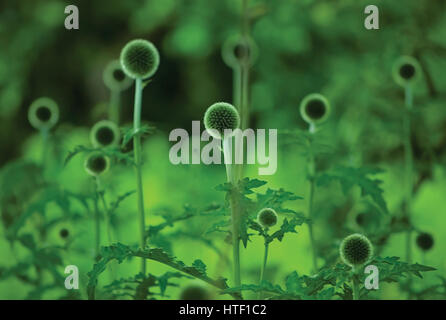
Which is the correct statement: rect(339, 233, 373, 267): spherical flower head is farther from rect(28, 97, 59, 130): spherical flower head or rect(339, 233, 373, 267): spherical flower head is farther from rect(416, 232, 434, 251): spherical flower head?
rect(28, 97, 59, 130): spherical flower head

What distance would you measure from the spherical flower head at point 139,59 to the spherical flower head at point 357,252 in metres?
0.56

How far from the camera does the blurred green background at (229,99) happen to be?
5.79 ft

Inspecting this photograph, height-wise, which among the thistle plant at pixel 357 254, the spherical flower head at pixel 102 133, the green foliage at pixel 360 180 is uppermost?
the spherical flower head at pixel 102 133

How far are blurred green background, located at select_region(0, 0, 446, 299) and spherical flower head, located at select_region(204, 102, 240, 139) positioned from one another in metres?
0.30

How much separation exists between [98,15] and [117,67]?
292cm

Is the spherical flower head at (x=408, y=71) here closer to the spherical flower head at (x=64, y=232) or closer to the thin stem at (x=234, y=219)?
the thin stem at (x=234, y=219)

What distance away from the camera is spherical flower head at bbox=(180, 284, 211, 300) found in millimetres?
1059

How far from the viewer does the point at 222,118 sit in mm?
1021

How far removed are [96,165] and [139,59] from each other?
0.89ft

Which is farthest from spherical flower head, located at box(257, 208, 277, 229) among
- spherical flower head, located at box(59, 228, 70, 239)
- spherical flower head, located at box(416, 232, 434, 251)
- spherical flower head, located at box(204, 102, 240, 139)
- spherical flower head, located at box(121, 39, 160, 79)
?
spherical flower head, located at box(59, 228, 70, 239)

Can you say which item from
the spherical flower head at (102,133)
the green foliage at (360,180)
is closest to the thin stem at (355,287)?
the green foliage at (360,180)

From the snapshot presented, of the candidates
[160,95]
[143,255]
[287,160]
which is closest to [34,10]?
[160,95]

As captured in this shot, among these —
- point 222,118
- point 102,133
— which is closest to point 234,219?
point 222,118
